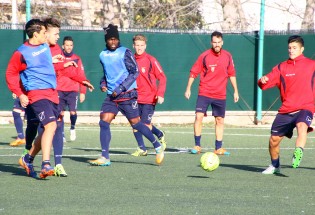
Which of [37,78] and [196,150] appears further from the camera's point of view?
[196,150]

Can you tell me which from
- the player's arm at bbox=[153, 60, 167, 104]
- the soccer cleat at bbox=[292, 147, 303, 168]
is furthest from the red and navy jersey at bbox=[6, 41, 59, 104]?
the player's arm at bbox=[153, 60, 167, 104]

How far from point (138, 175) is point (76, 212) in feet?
11.0

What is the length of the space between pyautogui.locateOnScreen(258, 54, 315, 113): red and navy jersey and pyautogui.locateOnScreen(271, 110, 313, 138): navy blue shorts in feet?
0.23

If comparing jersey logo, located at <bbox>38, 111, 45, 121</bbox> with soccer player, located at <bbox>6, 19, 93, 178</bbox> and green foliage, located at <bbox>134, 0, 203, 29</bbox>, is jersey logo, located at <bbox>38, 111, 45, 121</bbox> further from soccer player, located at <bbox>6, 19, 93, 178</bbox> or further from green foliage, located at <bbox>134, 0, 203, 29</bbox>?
green foliage, located at <bbox>134, 0, 203, 29</bbox>

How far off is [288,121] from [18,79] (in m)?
3.69

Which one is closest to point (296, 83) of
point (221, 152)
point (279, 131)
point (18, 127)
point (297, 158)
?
point (279, 131)

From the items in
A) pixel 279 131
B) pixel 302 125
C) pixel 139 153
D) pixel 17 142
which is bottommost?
pixel 17 142

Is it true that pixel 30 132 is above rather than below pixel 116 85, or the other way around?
below

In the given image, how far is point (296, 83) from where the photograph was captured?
12.3 meters

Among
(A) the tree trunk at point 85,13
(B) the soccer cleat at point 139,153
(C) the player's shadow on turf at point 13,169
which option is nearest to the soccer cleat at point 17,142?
(B) the soccer cleat at point 139,153

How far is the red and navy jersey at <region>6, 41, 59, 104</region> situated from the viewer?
11398mm

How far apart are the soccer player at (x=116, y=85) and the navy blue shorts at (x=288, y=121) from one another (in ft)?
6.65

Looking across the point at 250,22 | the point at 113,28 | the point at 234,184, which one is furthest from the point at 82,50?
the point at 234,184

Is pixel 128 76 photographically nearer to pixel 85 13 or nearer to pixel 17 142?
pixel 17 142
